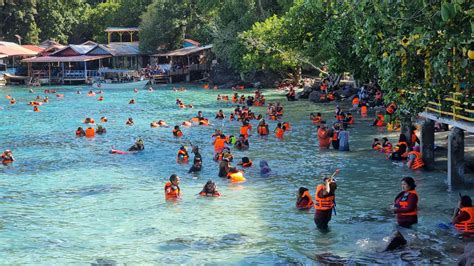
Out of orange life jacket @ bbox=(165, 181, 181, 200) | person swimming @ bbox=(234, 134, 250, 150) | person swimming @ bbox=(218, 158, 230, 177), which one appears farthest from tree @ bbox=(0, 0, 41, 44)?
orange life jacket @ bbox=(165, 181, 181, 200)

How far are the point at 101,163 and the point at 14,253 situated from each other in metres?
10.7

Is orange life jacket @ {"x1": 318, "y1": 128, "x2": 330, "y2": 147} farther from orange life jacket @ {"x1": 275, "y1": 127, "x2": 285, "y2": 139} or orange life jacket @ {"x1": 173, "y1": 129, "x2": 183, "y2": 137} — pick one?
orange life jacket @ {"x1": 173, "y1": 129, "x2": 183, "y2": 137}

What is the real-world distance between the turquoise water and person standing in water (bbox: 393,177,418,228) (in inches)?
11.1

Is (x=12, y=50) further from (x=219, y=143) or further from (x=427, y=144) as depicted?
(x=427, y=144)

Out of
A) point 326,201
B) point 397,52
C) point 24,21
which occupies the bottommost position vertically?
point 326,201

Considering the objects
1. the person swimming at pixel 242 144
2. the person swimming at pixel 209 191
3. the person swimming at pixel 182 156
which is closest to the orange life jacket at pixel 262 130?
the person swimming at pixel 242 144

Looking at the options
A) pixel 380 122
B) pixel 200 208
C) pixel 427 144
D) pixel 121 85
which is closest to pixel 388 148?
pixel 427 144

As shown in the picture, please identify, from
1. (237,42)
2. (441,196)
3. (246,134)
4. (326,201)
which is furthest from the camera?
(237,42)

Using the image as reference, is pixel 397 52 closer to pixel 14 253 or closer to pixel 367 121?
pixel 14 253

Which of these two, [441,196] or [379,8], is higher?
[379,8]

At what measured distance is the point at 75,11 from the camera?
284 ft

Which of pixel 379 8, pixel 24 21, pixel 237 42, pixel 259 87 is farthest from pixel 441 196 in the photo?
pixel 24 21

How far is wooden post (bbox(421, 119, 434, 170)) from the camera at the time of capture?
20.8 meters

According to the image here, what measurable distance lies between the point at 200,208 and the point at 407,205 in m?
5.64
